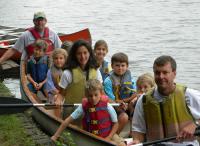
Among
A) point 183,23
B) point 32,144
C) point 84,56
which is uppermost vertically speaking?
point 183,23

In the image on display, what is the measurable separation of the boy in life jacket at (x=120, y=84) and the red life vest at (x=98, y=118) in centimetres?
53

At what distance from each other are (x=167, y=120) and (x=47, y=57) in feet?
12.8

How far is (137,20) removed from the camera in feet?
74.8

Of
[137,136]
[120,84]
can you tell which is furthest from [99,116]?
[137,136]

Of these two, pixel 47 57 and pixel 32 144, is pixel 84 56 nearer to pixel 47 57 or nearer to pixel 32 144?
pixel 32 144

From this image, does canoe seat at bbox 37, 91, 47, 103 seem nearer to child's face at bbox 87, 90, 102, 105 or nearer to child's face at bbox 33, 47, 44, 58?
child's face at bbox 33, 47, 44, 58

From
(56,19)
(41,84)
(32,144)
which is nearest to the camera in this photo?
(32,144)

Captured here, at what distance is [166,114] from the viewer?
14.0ft

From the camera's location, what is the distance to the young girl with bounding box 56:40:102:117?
6004 mm

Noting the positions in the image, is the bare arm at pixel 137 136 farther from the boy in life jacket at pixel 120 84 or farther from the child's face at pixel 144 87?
the boy in life jacket at pixel 120 84

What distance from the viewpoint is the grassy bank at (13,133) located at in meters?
5.88

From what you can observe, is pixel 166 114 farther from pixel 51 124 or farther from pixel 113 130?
pixel 51 124

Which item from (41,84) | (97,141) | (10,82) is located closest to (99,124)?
(97,141)

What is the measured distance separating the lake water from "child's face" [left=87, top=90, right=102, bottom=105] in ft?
21.7
